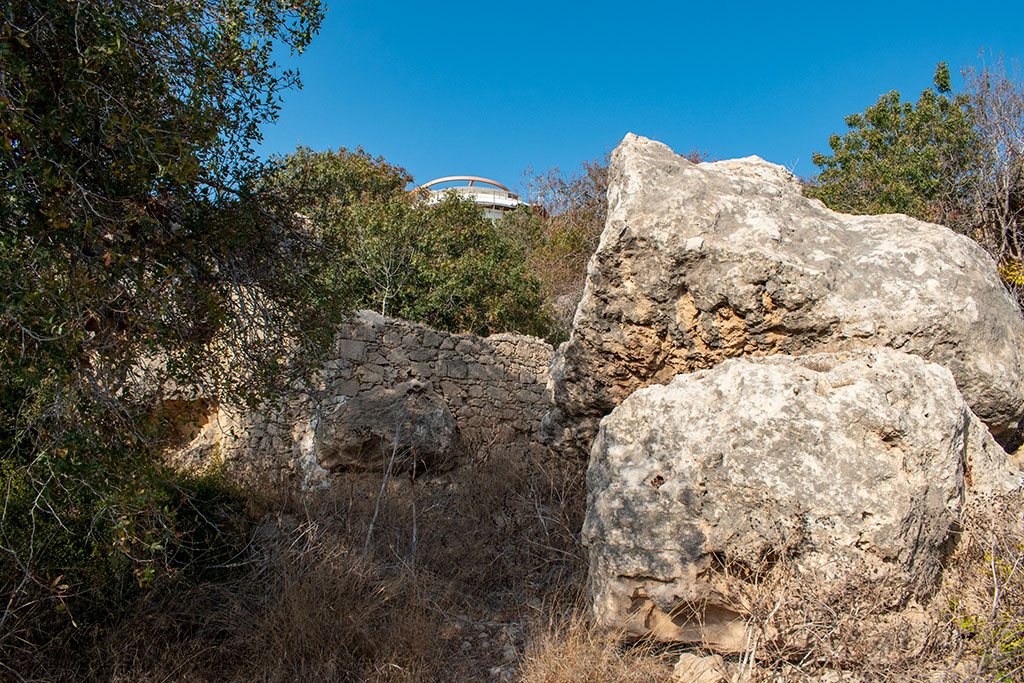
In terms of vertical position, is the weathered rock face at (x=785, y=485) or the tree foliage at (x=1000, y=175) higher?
the tree foliage at (x=1000, y=175)

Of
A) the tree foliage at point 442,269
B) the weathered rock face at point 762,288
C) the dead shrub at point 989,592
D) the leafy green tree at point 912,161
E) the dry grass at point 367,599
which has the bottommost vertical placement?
the dry grass at point 367,599

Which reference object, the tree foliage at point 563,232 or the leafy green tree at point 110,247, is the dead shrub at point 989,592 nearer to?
the leafy green tree at point 110,247

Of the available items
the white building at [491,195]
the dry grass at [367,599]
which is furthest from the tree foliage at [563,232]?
the dry grass at [367,599]

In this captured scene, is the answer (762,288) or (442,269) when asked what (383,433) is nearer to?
(442,269)

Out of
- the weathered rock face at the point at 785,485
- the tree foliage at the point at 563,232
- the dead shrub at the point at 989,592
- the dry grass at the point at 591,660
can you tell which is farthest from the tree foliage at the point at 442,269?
the dead shrub at the point at 989,592

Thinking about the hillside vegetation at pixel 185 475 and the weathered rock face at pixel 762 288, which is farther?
the weathered rock face at pixel 762 288

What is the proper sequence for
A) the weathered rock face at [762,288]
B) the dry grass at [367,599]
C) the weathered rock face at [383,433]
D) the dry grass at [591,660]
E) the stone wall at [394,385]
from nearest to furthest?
the dry grass at [591,660], the weathered rock face at [762,288], the dry grass at [367,599], the stone wall at [394,385], the weathered rock face at [383,433]

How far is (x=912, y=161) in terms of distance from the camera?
13352mm

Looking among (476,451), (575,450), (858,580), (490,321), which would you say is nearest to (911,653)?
(858,580)

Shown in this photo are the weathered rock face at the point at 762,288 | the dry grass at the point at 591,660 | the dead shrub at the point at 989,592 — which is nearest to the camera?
the dead shrub at the point at 989,592

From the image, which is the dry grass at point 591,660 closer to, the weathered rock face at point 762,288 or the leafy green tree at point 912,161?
the weathered rock face at point 762,288

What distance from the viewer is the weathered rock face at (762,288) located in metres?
3.93

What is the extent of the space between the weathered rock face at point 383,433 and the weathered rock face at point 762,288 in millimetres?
3751

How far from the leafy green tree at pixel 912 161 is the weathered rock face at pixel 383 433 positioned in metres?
8.01
